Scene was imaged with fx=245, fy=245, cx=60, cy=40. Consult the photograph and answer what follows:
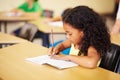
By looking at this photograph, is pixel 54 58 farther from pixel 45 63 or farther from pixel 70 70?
pixel 70 70

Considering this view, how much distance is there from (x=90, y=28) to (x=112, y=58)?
1.03 feet

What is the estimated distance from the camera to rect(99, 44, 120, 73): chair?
6.14 ft

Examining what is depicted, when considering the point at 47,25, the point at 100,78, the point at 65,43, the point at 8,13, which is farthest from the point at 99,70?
the point at 8,13

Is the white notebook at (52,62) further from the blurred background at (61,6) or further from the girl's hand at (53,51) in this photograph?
the blurred background at (61,6)

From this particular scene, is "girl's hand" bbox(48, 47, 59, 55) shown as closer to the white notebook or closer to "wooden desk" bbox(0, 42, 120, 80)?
the white notebook

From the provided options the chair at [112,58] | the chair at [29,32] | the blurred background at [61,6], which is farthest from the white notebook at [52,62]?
the blurred background at [61,6]

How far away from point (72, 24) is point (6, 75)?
59 centimetres

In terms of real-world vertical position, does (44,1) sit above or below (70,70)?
above

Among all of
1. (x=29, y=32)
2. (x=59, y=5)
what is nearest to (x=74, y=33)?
(x=29, y=32)

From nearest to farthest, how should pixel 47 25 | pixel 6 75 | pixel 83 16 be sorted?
pixel 6 75 → pixel 83 16 → pixel 47 25

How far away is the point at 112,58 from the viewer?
6.16ft

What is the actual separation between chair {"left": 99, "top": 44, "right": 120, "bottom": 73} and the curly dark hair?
105 mm

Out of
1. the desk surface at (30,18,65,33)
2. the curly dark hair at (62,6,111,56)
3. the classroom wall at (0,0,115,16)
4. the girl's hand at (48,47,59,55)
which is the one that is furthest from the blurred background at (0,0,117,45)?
the curly dark hair at (62,6,111,56)

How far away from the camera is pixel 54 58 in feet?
5.98
